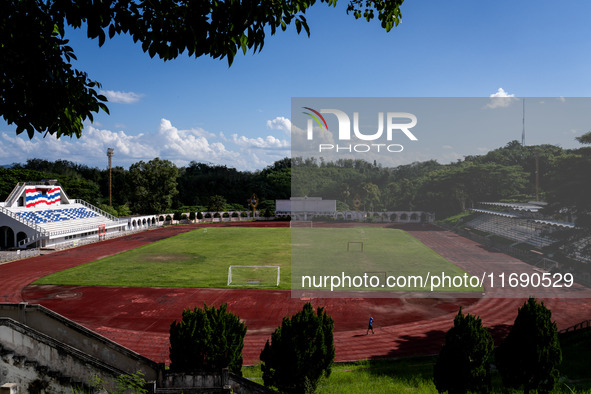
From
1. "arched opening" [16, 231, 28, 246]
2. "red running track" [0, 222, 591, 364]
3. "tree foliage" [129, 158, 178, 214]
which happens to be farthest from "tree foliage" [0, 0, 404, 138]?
"tree foliage" [129, 158, 178, 214]

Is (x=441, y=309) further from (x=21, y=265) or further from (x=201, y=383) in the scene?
(x=21, y=265)

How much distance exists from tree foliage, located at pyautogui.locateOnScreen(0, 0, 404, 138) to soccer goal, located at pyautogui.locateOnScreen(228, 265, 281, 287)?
21.1 metres

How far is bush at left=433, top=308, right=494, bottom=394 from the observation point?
10445 mm

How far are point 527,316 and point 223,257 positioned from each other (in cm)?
2872

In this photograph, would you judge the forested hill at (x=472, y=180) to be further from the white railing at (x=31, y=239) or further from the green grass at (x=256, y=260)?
the white railing at (x=31, y=239)

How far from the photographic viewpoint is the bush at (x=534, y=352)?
34.9ft

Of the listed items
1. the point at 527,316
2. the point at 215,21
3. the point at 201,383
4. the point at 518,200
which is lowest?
the point at 201,383

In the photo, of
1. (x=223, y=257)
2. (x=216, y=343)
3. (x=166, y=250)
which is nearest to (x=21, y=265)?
(x=166, y=250)

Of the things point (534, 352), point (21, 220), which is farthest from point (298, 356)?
point (21, 220)

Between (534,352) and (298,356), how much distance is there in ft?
21.4

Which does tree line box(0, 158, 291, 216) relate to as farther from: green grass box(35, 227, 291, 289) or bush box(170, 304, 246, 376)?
bush box(170, 304, 246, 376)

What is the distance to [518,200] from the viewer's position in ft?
101

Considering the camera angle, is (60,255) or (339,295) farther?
(60,255)

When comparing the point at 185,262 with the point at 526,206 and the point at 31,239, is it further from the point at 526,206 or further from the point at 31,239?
the point at 526,206
